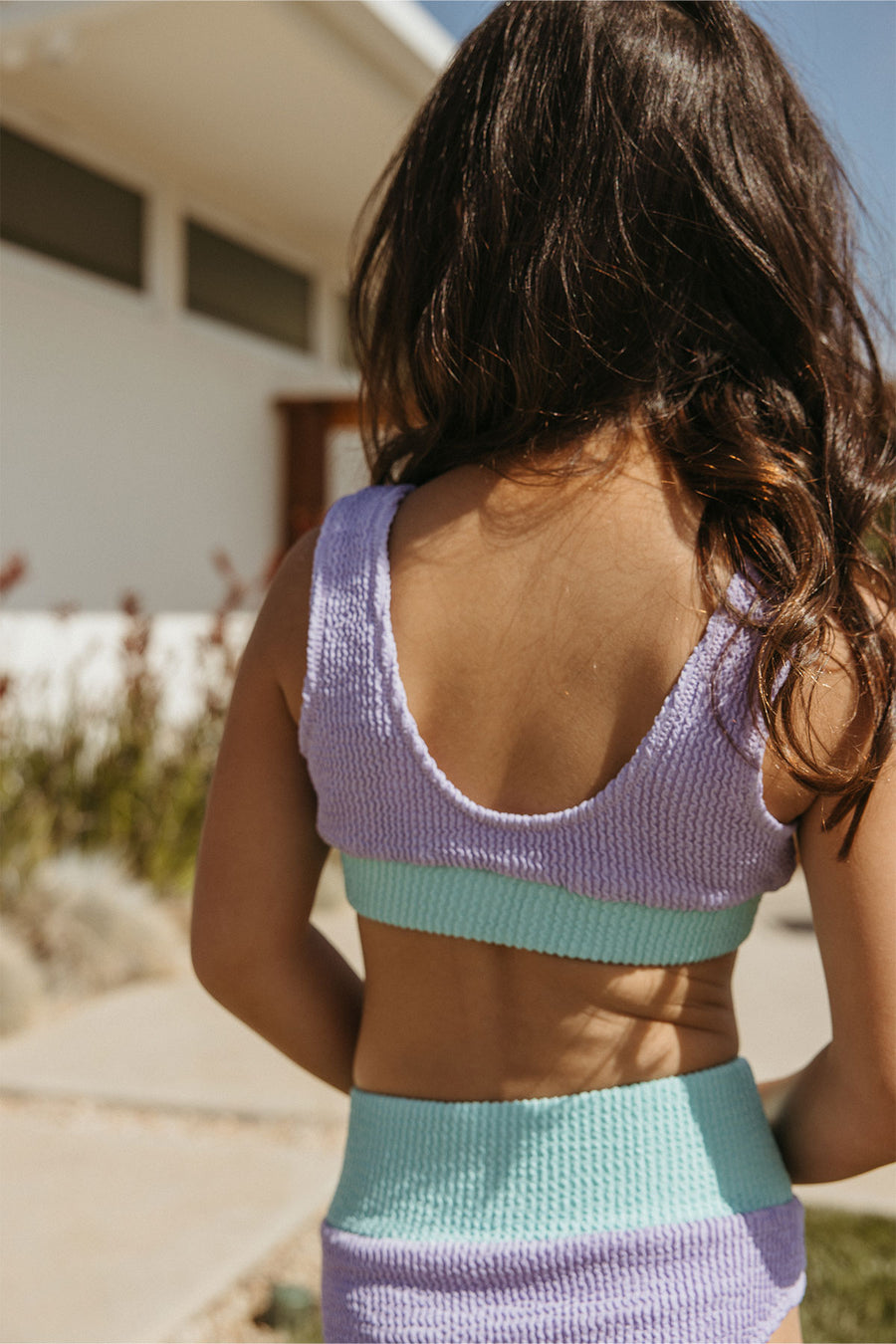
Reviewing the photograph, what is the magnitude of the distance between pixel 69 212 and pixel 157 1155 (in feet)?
21.9

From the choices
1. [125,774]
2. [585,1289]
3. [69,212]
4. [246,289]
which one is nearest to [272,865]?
[585,1289]

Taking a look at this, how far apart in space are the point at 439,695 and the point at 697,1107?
423mm

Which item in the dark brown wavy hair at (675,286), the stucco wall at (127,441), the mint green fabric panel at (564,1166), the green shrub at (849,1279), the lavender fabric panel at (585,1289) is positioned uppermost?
the stucco wall at (127,441)

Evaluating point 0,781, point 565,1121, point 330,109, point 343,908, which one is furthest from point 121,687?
point 565,1121

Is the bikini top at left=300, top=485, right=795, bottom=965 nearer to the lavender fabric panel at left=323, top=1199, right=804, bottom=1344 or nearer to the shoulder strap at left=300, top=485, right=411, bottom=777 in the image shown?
the shoulder strap at left=300, top=485, right=411, bottom=777

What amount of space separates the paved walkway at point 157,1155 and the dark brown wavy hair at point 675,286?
1999 mm

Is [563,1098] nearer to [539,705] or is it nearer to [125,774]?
[539,705]

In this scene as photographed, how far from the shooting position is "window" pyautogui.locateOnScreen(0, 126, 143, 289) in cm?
768

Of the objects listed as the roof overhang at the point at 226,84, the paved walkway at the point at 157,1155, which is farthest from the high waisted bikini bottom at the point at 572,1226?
the roof overhang at the point at 226,84

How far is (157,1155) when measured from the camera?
10.3 feet

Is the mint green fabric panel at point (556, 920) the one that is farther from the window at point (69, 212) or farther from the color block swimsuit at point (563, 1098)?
the window at point (69, 212)

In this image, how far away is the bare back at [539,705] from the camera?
1054mm

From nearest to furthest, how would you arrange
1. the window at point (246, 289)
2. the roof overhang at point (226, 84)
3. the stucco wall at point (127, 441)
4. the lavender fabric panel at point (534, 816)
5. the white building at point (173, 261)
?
the lavender fabric panel at point (534, 816), the roof overhang at point (226, 84), the white building at point (173, 261), the stucco wall at point (127, 441), the window at point (246, 289)

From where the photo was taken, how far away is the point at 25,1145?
10.4 ft
